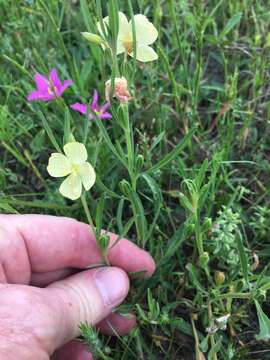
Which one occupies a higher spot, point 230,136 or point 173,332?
point 230,136

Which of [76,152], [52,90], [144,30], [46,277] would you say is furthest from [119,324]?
[144,30]

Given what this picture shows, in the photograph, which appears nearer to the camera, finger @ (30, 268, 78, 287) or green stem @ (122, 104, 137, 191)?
green stem @ (122, 104, 137, 191)

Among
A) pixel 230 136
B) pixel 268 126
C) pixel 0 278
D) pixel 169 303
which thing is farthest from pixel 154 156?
pixel 0 278

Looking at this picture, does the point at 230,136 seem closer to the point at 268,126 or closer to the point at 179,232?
the point at 268,126

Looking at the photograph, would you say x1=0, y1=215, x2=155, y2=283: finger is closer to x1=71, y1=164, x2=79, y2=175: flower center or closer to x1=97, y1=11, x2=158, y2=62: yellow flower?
x1=71, y1=164, x2=79, y2=175: flower center

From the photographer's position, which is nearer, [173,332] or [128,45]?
[128,45]

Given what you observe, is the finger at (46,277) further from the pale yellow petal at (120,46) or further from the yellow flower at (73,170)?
the pale yellow petal at (120,46)

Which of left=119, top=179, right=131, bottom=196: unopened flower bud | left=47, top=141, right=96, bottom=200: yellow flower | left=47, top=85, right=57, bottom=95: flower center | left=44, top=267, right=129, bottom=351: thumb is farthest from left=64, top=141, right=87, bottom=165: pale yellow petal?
left=47, top=85, right=57, bottom=95: flower center
